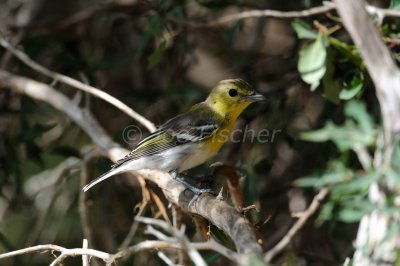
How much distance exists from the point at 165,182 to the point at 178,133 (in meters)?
0.60

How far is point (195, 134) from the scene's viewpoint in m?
3.91

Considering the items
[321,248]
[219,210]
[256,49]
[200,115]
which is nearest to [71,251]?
[219,210]

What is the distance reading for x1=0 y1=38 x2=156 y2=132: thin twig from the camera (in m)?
3.54

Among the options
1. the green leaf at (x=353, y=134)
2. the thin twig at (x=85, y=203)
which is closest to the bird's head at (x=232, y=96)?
the thin twig at (x=85, y=203)

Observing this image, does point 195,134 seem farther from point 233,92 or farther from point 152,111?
point 152,111

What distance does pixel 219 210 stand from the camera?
102 inches

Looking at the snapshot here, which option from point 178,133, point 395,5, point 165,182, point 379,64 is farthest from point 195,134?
point 379,64

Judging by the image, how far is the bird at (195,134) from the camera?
3826mm

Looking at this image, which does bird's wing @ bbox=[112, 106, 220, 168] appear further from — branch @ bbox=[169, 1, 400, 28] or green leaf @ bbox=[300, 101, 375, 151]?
green leaf @ bbox=[300, 101, 375, 151]

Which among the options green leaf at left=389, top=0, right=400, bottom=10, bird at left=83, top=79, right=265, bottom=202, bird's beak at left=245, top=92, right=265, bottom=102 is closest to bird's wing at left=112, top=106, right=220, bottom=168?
bird at left=83, top=79, right=265, bottom=202

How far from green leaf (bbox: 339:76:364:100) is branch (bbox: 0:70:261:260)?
0.72m

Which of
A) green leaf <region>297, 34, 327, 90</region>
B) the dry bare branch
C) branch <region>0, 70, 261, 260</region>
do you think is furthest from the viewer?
green leaf <region>297, 34, 327, 90</region>

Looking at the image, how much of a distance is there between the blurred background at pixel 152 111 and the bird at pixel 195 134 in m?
0.16

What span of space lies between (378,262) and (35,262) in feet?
10.5
